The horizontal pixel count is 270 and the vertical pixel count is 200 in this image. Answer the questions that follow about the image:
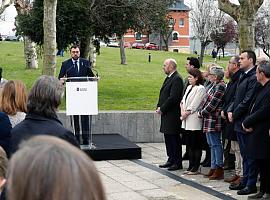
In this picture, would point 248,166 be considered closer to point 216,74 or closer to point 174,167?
point 216,74

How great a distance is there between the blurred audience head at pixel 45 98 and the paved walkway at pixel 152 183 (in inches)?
124

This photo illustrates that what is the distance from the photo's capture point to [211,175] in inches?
348

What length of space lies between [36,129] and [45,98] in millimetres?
263

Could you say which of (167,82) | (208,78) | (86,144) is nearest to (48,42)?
(86,144)

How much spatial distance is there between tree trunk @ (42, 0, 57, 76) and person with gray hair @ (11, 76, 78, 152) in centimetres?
930

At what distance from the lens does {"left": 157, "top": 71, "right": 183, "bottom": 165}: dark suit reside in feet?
30.7

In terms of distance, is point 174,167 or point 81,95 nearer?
point 174,167

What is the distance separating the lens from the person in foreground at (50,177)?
5.22 ft

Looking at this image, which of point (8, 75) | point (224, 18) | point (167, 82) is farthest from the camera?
point (224, 18)

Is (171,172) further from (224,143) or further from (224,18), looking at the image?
(224,18)

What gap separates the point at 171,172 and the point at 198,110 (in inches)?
49.1

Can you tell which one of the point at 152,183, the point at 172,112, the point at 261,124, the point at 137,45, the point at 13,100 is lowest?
the point at 152,183

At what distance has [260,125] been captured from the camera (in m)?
7.27

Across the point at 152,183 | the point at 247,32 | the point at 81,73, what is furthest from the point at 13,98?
the point at 247,32
